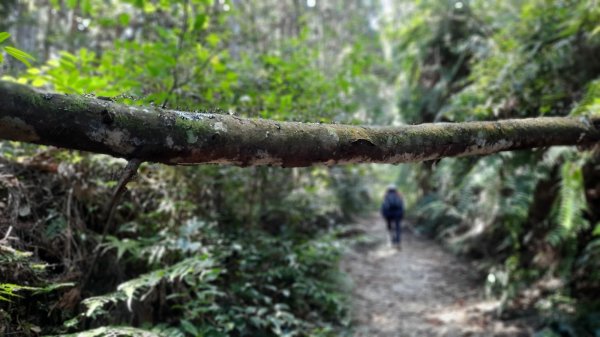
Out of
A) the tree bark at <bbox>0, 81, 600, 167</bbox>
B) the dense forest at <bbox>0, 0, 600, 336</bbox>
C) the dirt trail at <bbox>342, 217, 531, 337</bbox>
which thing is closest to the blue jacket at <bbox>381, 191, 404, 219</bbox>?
the dirt trail at <bbox>342, 217, 531, 337</bbox>

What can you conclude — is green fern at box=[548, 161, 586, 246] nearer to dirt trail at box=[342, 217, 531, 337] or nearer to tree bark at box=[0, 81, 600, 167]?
dirt trail at box=[342, 217, 531, 337]

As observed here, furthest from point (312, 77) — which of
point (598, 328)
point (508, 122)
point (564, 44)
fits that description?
point (598, 328)

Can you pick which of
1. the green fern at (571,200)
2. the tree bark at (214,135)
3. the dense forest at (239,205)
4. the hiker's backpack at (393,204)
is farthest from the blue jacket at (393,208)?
the tree bark at (214,135)

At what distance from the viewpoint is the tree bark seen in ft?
4.17

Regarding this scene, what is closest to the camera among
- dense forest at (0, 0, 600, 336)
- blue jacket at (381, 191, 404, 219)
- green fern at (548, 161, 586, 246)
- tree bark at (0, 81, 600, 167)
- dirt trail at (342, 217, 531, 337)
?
tree bark at (0, 81, 600, 167)

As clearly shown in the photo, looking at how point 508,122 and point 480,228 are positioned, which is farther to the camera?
point 480,228

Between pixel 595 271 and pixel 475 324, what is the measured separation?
1.82 meters

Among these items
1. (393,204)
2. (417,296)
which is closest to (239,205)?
(417,296)

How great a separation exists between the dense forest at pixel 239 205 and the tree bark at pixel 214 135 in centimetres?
6

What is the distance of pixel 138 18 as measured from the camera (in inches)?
356

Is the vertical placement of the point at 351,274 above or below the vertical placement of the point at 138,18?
below

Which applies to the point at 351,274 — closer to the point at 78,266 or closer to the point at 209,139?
the point at 78,266

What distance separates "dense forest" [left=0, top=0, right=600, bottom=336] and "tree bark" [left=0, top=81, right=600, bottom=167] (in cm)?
6

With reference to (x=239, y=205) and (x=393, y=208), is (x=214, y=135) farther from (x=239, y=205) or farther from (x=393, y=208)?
(x=393, y=208)
